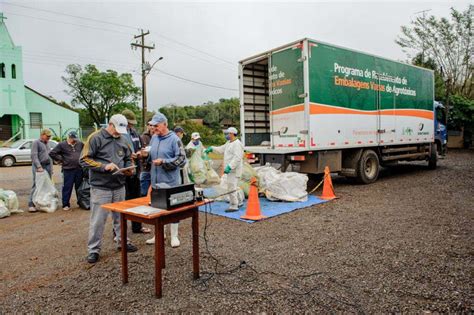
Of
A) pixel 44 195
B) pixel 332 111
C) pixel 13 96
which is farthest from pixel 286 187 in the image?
pixel 13 96

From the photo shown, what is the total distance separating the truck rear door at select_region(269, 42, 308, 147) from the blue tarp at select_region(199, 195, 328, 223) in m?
1.37

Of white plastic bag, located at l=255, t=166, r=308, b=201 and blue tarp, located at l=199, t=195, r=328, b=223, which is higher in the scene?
white plastic bag, located at l=255, t=166, r=308, b=201

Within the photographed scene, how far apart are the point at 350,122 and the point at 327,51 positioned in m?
1.88

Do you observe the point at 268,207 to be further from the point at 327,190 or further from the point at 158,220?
the point at 158,220

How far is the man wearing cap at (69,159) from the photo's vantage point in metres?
6.89

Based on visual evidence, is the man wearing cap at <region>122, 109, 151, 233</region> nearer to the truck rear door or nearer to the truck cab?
the truck rear door

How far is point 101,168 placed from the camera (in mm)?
3857

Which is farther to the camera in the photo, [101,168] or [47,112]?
[47,112]

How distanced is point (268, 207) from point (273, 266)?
122 inches

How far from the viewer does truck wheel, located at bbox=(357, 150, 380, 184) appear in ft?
29.7

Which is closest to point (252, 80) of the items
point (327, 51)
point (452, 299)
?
point (327, 51)

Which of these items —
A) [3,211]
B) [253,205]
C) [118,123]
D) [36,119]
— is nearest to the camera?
[118,123]

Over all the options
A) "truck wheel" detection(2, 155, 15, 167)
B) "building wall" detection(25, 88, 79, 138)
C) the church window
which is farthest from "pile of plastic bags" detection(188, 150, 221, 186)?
the church window

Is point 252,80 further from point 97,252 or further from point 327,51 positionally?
point 97,252
